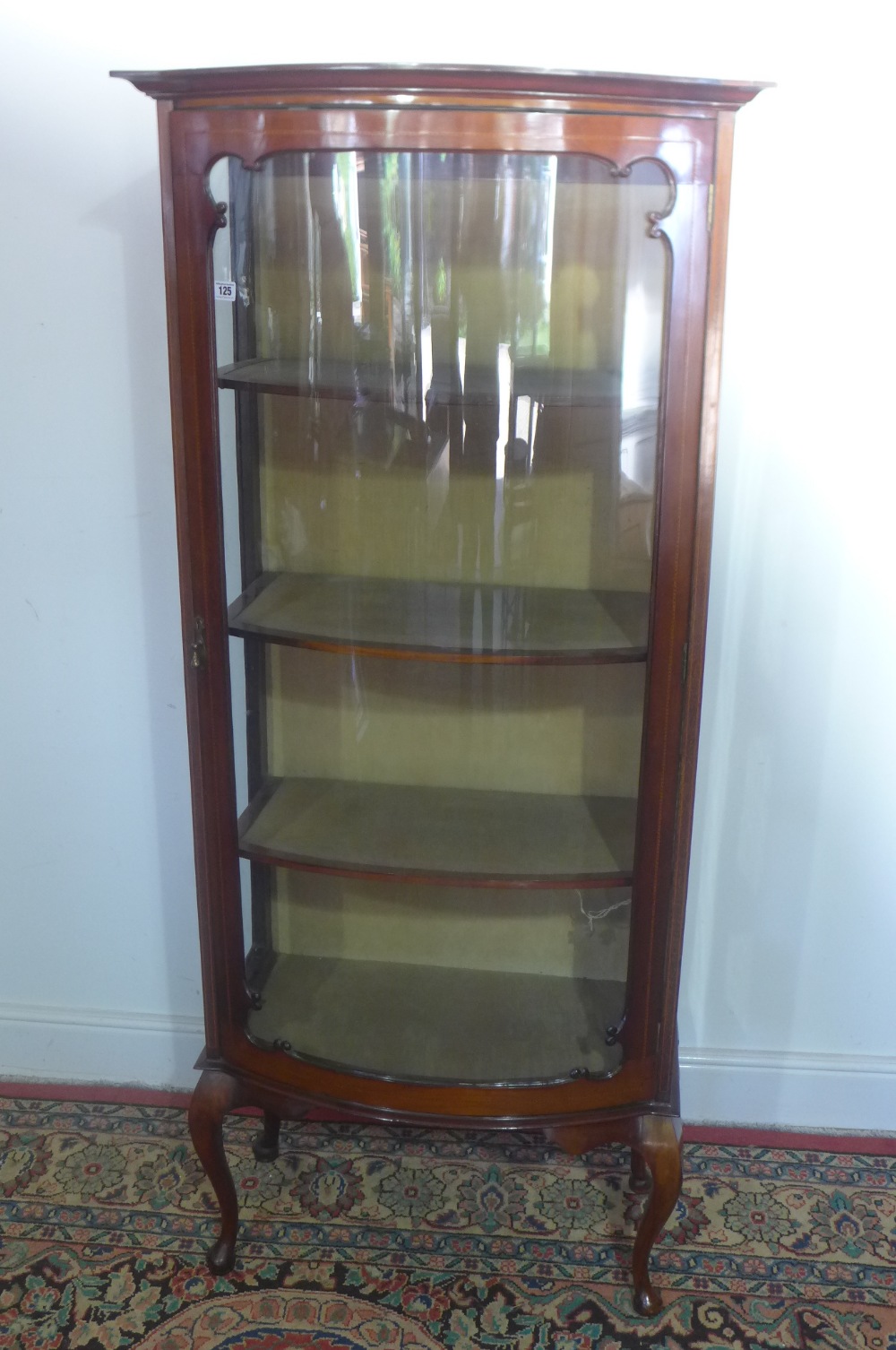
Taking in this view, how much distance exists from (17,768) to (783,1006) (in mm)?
1148

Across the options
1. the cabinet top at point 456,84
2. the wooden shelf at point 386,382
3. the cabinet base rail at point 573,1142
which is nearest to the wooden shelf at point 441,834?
the cabinet base rail at point 573,1142

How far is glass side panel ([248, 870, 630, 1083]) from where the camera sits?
1.18 m

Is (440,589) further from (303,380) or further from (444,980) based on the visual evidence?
(444,980)

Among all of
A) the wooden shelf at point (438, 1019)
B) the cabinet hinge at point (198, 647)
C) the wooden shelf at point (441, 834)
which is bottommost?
the wooden shelf at point (438, 1019)

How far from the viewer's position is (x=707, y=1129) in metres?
1.55

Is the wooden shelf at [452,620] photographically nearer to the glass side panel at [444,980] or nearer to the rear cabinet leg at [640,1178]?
the glass side panel at [444,980]

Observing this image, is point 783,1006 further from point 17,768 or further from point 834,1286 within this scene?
point 17,768

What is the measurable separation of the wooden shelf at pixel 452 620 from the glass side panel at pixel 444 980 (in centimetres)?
28

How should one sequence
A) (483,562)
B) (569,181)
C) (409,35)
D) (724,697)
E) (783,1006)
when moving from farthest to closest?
(783,1006), (724,697), (409,35), (483,562), (569,181)

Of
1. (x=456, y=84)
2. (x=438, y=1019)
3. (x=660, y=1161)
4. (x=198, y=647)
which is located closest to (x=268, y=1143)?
(x=438, y=1019)

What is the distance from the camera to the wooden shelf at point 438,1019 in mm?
1177

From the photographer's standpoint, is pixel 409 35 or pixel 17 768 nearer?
pixel 409 35

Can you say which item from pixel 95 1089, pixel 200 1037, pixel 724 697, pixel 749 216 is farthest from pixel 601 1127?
pixel 749 216

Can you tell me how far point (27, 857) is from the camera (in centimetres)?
158
